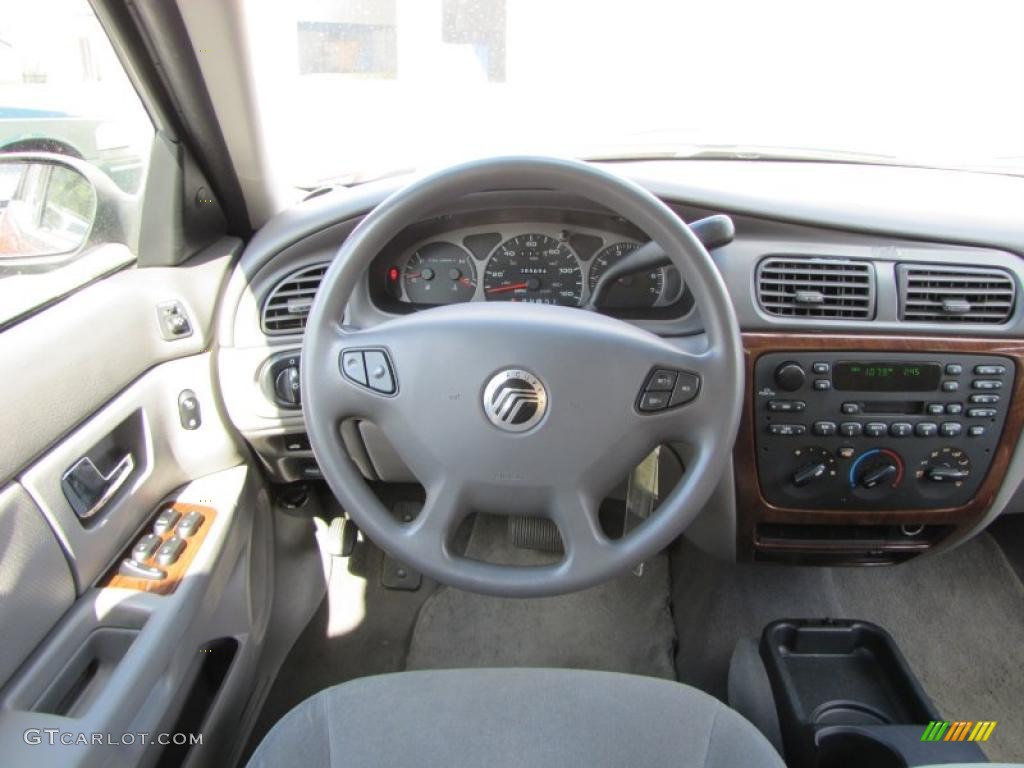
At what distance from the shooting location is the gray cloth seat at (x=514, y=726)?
107 cm

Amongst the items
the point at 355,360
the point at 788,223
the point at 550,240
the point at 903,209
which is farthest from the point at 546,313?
the point at 903,209

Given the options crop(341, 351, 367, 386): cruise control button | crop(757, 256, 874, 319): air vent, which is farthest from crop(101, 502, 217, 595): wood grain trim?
crop(757, 256, 874, 319): air vent

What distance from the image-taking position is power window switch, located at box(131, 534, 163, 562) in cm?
134

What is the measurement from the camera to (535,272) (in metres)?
1.53

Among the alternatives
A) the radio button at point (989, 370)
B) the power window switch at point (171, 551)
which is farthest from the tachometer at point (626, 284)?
the power window switch at point (171, 551)

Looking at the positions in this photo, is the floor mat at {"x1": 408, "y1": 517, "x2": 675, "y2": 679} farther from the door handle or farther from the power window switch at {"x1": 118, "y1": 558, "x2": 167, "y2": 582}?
the door handle

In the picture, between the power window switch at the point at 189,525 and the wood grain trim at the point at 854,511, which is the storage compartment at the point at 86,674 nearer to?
the power window switch at the point at 189,525

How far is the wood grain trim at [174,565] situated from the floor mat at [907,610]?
49.3 inches

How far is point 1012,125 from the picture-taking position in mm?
1908

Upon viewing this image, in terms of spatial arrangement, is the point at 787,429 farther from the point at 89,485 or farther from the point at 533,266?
the point at 89,485

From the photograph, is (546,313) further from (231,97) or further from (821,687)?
(821,687)

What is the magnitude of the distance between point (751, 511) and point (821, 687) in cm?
42

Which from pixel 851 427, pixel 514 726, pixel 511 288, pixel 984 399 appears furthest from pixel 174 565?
pixel 984 399

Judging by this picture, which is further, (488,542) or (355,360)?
(488,542)
